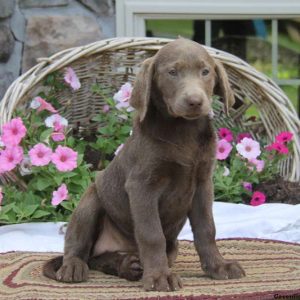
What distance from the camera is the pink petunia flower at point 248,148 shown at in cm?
405

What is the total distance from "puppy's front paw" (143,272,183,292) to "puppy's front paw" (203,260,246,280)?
0.65ft

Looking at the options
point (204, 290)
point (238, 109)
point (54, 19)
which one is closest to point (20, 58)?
point (54, 19)

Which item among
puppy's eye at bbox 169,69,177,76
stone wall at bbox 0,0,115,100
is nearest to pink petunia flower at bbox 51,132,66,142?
stone wall at bbox 0,0,115,100

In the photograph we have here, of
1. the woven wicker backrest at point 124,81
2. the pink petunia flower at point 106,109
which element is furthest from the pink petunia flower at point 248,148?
the pink petunia flower at point 106,109

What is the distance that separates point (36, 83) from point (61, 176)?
54 centimetres

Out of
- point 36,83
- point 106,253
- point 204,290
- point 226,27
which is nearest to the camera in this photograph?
point 204,290

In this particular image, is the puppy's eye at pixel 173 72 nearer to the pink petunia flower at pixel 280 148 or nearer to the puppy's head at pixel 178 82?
the puppy's head at pixel 178 82

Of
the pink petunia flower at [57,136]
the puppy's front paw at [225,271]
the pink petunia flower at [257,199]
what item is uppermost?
the pink petunia flower at [57,136]

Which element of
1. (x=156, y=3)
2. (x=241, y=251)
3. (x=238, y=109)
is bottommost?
(x=241, y=251)

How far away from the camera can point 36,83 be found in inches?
158

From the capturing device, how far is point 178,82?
2516 millimetres

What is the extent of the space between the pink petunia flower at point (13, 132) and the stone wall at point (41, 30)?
870 millimetres

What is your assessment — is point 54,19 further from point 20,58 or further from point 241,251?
point 241,251

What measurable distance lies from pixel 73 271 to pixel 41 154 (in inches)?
42.2
